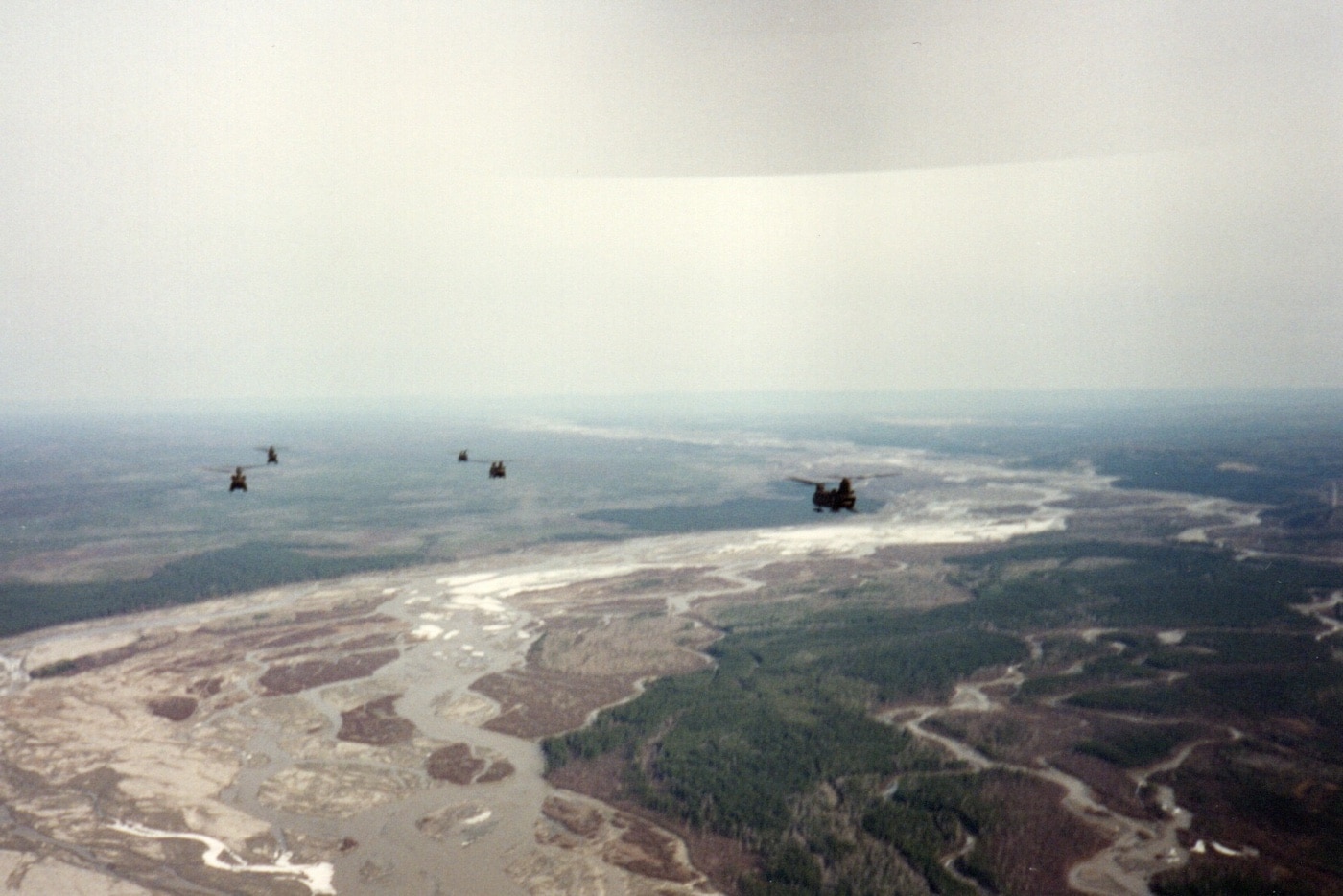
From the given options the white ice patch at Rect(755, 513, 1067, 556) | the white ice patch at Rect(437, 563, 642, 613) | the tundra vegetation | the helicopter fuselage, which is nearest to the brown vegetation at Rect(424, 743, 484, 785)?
the tundra vegetation

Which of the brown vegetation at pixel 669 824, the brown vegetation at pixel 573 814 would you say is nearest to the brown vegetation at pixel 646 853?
the brown vegetation at pixel 669 824

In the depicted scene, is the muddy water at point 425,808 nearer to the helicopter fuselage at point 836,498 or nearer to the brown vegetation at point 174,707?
the brown vegetation at point 174,707

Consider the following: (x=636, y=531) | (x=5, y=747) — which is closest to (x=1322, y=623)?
(x=636, y=531)

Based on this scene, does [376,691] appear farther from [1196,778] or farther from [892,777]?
[1196,778]

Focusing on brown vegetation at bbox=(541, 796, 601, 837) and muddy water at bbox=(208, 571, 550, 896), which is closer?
muddy water at bbox=(208, 571, 550, 896)

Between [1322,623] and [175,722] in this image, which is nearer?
[175,722]

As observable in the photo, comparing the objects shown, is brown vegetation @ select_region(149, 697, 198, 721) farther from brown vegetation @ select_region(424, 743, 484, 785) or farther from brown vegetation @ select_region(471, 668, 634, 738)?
brown vegetation @ select_region(424, 743, 484, 785)
